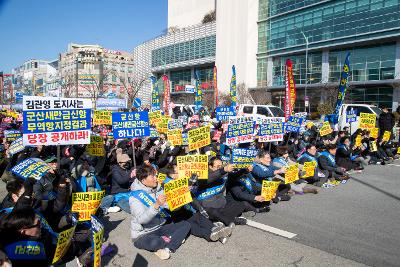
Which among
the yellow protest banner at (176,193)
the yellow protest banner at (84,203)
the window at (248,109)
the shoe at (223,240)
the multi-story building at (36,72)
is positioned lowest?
the shoe at (223,240)

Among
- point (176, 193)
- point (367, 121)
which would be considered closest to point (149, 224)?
point (176, 193)

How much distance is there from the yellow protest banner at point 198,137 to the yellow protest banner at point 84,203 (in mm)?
2388

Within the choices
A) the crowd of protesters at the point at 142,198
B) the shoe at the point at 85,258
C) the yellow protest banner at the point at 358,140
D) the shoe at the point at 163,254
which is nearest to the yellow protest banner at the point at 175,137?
the crowd of protesters at the point at 142,198

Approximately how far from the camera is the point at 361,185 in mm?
8852

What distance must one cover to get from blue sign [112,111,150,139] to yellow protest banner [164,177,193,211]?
11.7 ft

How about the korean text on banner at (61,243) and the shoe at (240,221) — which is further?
the shoe at (240,221)

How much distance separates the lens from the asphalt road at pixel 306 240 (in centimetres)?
464

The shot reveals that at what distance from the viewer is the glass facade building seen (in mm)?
34125

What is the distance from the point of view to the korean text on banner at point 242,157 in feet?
19.9

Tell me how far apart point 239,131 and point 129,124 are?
2549 millimetres

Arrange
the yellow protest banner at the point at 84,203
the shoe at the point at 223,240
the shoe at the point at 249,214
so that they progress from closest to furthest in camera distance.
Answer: the shoe at the point at 223,240 < the yellow protest banner at the point at 84,203 < the shoe at the point at 249,214

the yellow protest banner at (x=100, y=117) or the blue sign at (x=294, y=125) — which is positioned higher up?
the yellow protest banner at (x=100, y=117)

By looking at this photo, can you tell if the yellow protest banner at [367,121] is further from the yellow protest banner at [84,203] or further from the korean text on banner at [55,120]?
the yellow protest banner at [84,203]

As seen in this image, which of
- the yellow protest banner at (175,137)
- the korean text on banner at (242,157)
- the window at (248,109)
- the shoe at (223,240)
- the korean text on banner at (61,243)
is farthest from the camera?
Answer: the window at (248,109)
